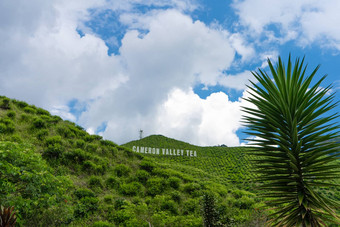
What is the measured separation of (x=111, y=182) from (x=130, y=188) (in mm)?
1415

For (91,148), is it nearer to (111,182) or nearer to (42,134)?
(42,134)

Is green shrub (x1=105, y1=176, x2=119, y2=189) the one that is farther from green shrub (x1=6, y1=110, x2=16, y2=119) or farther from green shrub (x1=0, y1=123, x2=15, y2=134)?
green shrub (x1=6, y1=110, x2=16, y2=119)

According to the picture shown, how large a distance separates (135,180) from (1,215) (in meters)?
12.5

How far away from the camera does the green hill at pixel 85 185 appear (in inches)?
333

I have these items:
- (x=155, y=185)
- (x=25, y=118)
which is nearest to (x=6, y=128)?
(x=25, y=118)

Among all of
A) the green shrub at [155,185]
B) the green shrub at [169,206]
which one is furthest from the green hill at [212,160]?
the green shrub at [169,206]

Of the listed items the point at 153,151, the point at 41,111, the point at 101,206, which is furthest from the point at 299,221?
the point at 153,151

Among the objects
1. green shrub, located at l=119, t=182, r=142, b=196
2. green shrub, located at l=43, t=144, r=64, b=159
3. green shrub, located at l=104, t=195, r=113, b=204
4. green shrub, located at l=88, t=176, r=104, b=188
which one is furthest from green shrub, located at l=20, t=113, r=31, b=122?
green shrub, located at l=104, t=195, r=113, b=204

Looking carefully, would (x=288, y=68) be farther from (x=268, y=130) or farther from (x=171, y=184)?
(x=171, y=184)

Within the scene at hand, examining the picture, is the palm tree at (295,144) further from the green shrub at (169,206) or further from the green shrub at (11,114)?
the green shrub at (11,114)

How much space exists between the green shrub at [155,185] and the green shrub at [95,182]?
326cm

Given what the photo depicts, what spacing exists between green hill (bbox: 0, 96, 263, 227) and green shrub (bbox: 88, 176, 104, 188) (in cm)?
6

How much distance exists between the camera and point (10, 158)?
26.4 feet

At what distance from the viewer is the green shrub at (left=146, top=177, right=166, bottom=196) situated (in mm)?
16164
